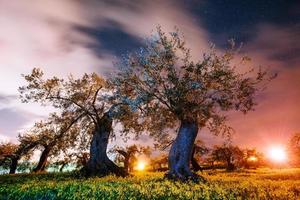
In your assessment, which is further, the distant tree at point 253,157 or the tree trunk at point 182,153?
the distant tree at point 253,157

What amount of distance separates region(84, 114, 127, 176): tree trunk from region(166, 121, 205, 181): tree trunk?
33.0 ft

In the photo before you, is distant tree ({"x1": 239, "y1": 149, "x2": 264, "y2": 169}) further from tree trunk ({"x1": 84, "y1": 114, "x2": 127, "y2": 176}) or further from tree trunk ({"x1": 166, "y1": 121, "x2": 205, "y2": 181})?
tree trunk ({"x1": 166, "y1": 121, "x2": 205, "y2": 181})

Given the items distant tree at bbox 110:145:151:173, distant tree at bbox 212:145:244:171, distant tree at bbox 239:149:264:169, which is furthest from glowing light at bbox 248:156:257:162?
distant tree at bbox 110:145:151:173

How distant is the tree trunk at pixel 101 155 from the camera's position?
41.9 metres

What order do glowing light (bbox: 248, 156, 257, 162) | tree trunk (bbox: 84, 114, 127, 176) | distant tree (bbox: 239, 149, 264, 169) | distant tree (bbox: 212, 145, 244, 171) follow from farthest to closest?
glowing light (bbox: 248, 156, 257, 162) < distant tree (bbox: 239, 149, 264, 169) < distant tree (bbox: 212, 145, 244, 171) < tree trunk (bbox: 84, 114, 127, 176)

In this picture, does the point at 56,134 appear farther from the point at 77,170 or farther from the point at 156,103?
the point at 156,103

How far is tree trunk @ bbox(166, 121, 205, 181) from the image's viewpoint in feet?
107

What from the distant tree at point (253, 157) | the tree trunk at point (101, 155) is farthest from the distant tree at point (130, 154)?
the distant tree at point (253, 157)

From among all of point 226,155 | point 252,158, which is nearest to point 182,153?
point 226,155

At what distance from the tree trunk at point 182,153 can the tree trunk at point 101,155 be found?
10044 mm

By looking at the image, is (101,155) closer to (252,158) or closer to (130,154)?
(130,154)

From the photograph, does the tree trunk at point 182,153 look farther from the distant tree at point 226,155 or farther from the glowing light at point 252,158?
the glowing light at point 252,158

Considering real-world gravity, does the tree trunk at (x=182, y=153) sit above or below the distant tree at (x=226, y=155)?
below

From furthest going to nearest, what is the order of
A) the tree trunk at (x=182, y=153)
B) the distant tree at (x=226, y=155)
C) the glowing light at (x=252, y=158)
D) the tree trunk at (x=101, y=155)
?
1. the glowing light at (x=252, y=158)
2. the distant tree at (x=226, y=155)
3. the tree trunk at (x=101, y=155)
4. the tree trunk at (x=182, y=153)
